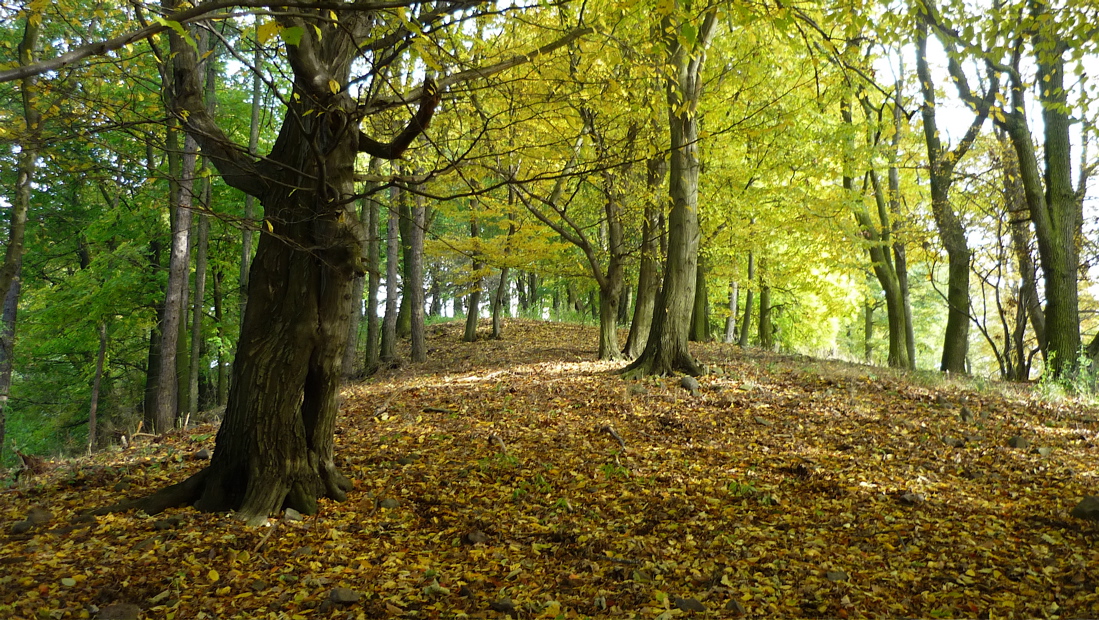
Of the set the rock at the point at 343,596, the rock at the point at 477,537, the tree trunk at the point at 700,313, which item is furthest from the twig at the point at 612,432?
the tree trunk at the point at 700,313

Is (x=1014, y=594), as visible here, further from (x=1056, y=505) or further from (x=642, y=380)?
(x=642, y=380)

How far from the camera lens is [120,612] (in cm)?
309

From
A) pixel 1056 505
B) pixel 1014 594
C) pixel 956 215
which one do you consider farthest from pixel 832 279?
pixel 1014 594

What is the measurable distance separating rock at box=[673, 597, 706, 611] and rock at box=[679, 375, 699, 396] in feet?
15.2

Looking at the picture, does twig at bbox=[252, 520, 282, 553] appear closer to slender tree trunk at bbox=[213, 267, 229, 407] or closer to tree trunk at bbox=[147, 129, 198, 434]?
tree trunk at bbox=[147, 129, 198, 434]

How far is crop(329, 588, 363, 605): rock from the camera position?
3.27m

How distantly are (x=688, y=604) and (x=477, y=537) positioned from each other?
156 centimetres

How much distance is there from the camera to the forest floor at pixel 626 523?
3270 mm

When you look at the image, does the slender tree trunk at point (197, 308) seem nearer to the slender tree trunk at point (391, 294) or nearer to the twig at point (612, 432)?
the slender tree trunk at point (391, 294)

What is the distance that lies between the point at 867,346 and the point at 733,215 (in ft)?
55.1

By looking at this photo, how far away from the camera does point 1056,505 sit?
4.27 metres

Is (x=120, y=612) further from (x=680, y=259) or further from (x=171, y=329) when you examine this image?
(x=171, y=329)

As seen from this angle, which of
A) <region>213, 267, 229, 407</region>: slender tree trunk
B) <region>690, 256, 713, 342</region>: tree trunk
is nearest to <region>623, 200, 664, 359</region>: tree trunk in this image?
<region>690, 256, 713, 342</region>: tree trunk

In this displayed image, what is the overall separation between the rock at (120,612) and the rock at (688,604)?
9.27 feet
